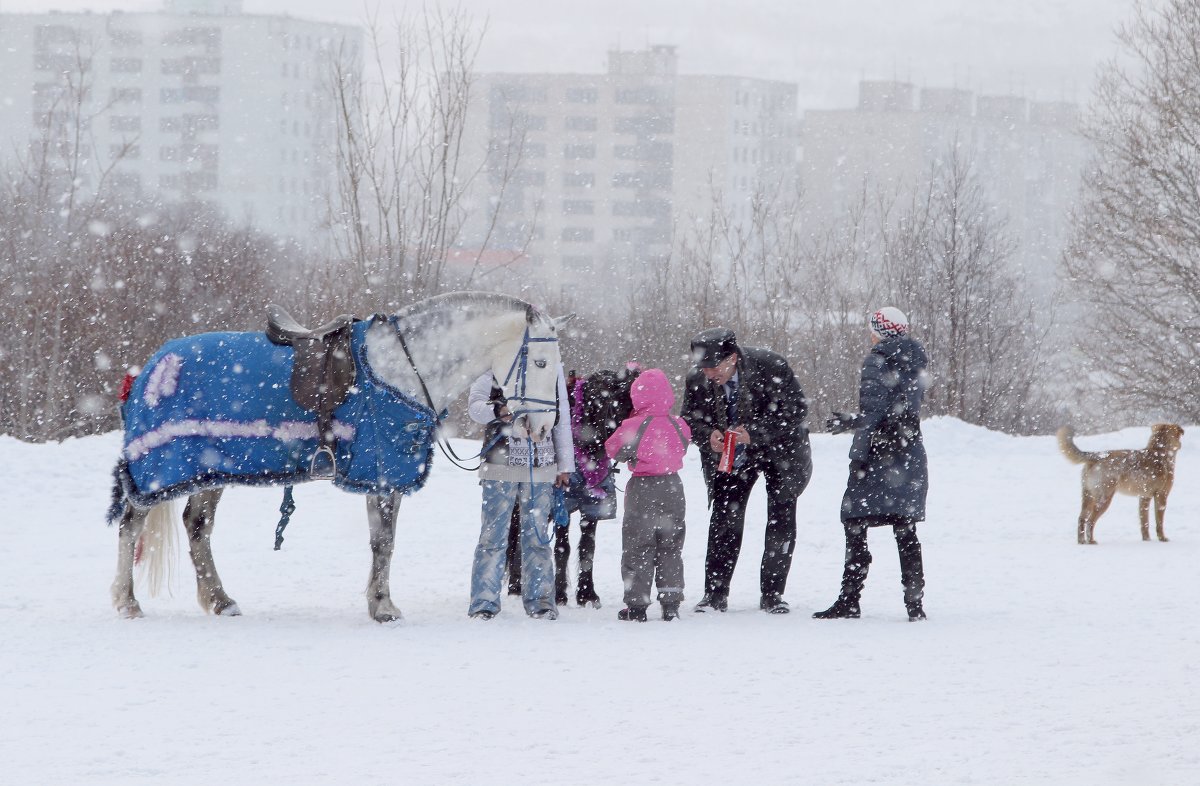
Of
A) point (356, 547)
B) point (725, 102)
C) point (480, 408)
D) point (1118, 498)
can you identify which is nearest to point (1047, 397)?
point (1118, 498)

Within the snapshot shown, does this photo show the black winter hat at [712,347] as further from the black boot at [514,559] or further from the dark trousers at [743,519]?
the black boot at [514,559]

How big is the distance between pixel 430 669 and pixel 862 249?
2808 centimetres

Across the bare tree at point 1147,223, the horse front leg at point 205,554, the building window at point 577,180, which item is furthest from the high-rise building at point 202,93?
the horse front leg at point 205,554

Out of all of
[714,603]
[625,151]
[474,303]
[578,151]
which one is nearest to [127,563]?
[474,303]

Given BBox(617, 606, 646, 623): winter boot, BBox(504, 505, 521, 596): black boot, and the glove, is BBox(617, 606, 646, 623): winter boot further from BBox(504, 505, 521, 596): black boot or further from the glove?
the glove

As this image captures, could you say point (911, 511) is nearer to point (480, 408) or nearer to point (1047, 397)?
point (480, 408)

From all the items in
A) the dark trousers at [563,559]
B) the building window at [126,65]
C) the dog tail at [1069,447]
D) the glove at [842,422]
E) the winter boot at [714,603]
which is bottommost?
the winter boot at [714,603]

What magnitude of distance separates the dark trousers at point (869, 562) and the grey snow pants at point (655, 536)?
0.99 metres

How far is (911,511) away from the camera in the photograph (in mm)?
8195

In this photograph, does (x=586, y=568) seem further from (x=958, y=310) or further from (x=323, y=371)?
(x=958, y=310)

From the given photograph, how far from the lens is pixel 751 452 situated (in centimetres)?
859

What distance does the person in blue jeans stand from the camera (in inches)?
318

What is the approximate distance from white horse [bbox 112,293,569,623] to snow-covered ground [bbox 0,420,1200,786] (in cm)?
42

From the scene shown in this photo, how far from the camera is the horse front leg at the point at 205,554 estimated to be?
8.21 metres
